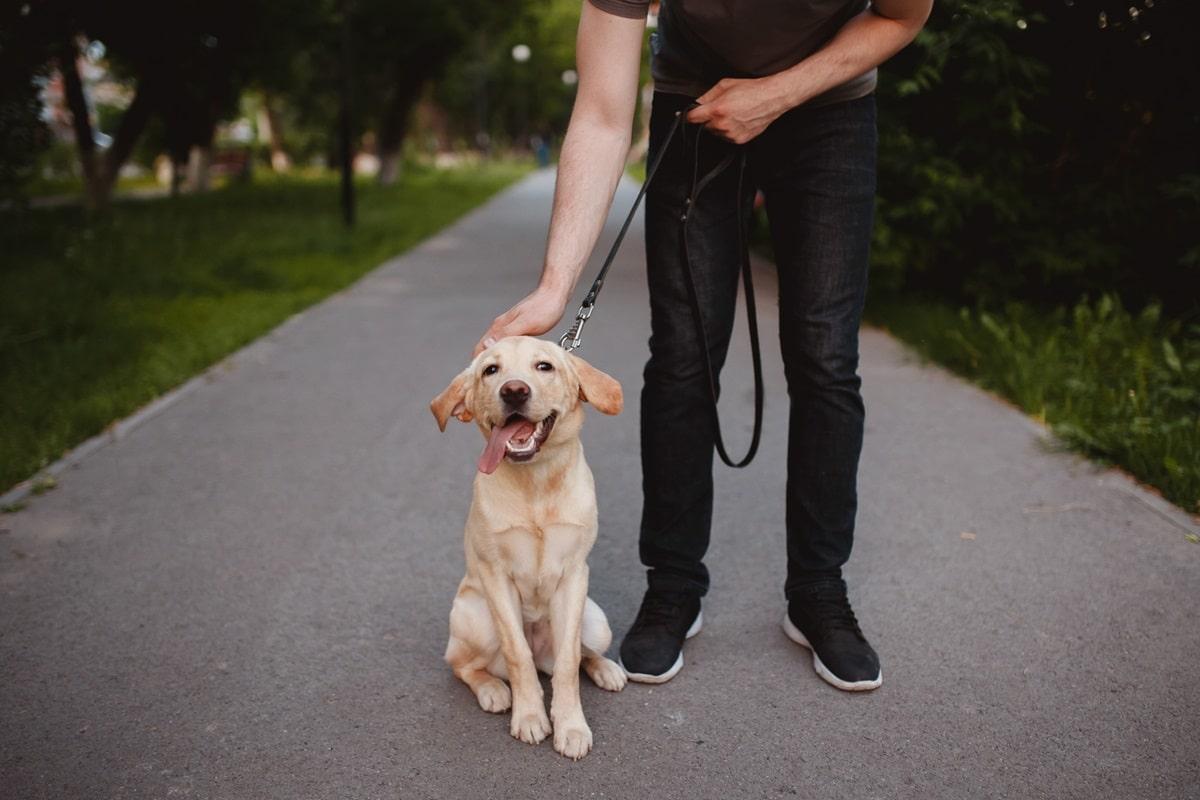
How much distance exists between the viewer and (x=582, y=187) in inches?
107

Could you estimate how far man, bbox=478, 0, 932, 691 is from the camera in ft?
8.50

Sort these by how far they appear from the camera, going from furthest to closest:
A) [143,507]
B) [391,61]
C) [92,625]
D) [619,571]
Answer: [391,61], [143,507], [619,571], [92,625]

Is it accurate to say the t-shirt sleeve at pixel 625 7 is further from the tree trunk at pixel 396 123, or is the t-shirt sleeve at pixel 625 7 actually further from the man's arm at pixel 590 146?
the tree trunk at pixel 396 123

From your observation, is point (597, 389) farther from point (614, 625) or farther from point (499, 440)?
point (614, 625)

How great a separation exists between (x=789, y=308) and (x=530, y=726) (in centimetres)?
134

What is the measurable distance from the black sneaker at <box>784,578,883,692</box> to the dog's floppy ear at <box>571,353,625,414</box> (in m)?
0.89

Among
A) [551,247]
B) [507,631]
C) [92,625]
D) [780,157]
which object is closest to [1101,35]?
[780,157]

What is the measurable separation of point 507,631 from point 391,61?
81.4 ft

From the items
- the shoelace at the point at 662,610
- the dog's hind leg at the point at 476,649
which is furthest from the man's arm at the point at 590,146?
the shoelace at the point at 662,610

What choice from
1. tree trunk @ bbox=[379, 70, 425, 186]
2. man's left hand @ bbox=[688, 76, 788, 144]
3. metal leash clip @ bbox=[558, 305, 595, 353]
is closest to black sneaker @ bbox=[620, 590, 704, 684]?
metal leash clip @ bbox=[558, 305, 595, 353]

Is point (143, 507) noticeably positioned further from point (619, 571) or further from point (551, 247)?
point (551, 247)

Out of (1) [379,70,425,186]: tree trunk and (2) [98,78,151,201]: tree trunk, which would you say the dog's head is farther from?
(1) [379,70,425,186]: tree trunk

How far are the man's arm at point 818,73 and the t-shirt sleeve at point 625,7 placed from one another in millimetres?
293

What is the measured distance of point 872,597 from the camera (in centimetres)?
338
